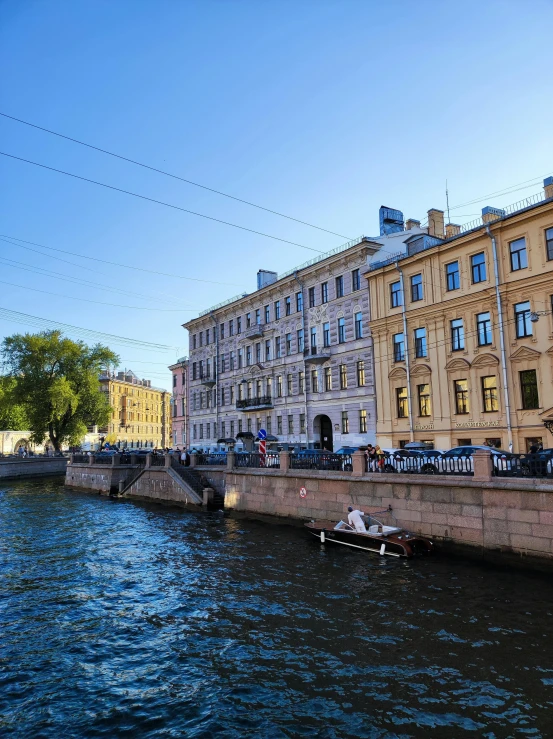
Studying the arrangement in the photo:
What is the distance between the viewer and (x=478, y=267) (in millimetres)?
Answer: 27703

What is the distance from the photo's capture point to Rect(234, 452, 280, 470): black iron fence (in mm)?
24656

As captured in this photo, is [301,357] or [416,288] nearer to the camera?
[416,288]

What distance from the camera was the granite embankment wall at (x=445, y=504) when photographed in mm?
13859

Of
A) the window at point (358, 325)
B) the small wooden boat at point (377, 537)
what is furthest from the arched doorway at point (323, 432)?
the small wooden boat at point (377, 537)

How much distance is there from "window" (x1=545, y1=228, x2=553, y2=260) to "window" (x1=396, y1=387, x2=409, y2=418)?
34.0 ft

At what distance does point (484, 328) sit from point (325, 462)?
38.2ft

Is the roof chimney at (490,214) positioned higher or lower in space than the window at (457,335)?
higher

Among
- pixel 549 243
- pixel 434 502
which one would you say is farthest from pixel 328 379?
pixel 434 502

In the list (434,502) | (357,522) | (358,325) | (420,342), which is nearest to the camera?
A: (434,502)

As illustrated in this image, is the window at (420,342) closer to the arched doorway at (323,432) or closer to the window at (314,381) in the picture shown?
the window at (314,381)

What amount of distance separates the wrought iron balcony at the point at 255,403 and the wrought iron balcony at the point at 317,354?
5.84 m

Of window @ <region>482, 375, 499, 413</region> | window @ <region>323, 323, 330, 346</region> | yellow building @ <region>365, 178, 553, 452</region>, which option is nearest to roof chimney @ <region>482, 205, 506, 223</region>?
yellow building @ <region>365, 178, 553, 452</region>

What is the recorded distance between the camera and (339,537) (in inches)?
696

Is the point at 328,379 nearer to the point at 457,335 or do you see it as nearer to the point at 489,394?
the point at 457,335
